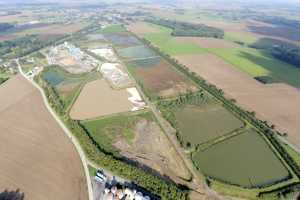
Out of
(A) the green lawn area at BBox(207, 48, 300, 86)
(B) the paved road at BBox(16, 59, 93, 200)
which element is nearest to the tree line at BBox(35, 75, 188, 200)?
(B) the paved road at BBox(16, 59, 93, 200)

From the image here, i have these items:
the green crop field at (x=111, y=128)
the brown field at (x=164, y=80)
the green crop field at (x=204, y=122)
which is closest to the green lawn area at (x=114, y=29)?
the brown field at (x=164, y=80)

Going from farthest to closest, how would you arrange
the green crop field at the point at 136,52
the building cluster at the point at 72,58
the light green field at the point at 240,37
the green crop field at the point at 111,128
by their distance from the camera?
the light green field at the point at 240,37 < the green crop field at the point at 136,52 < the building cluster at the point at 72,58 < the green crop field at the point at 111,128

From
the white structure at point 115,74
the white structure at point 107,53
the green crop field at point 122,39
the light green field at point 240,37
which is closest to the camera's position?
the white structure at point 115,74

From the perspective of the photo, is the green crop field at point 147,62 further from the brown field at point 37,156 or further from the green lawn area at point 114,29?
the green lawn area at point 114,29

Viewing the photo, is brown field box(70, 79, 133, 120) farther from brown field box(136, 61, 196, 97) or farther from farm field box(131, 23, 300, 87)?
farm field box(131, 23, 300, 87)

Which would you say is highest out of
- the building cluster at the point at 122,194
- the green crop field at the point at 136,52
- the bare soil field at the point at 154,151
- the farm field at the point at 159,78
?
the building cluster at the point at 122,194

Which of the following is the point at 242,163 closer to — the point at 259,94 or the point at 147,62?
the point at 259,94

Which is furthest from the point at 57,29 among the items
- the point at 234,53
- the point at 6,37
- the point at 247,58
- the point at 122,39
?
the point at 247,58
